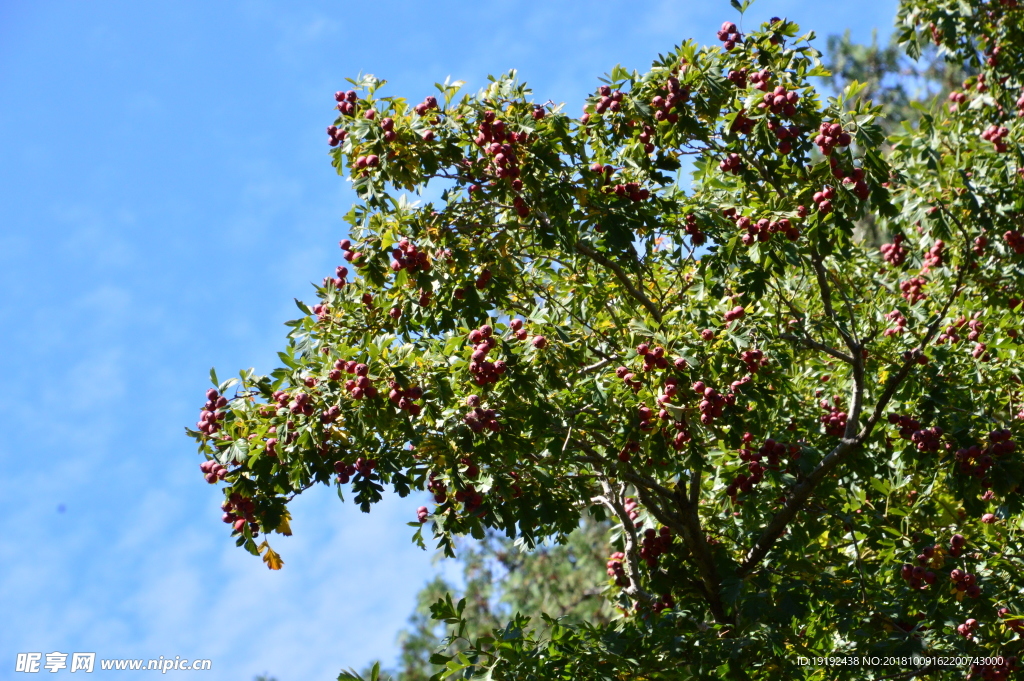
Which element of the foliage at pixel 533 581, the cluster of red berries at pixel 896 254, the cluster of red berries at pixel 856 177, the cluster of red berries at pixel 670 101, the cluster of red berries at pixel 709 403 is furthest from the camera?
the foliage at pixel 533 581

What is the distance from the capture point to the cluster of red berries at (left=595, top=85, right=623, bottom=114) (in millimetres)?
5664

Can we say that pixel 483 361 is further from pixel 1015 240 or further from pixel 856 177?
pixel 1015 240

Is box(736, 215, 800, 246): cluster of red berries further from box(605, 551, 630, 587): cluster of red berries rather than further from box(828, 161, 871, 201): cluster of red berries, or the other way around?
box(605, 551, 630, 587): cluster of red berries

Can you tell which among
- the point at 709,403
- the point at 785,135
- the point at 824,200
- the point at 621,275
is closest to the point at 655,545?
the point at 709,403

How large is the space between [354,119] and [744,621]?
3.41 meters

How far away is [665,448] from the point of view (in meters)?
5.22

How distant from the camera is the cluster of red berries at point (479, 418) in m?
4.84

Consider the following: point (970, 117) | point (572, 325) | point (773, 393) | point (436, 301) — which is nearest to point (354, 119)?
point (436, 301)

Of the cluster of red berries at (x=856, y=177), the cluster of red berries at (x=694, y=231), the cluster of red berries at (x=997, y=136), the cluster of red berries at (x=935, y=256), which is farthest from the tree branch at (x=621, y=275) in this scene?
the cluster of red berries at (x=997, y=136)

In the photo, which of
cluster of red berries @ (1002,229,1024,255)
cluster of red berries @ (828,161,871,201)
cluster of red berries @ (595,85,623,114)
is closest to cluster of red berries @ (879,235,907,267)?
cluster of red berries @ (1002,229,1024,255)

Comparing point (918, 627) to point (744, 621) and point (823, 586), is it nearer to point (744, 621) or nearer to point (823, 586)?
point (823, 586)

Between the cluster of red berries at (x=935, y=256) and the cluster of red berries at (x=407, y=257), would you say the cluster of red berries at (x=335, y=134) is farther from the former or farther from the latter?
the cluster of red berries at (x=935, y=256)

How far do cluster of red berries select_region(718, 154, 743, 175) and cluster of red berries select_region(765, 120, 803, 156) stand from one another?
348 millimetres

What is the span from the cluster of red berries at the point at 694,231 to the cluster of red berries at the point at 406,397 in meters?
1.98
